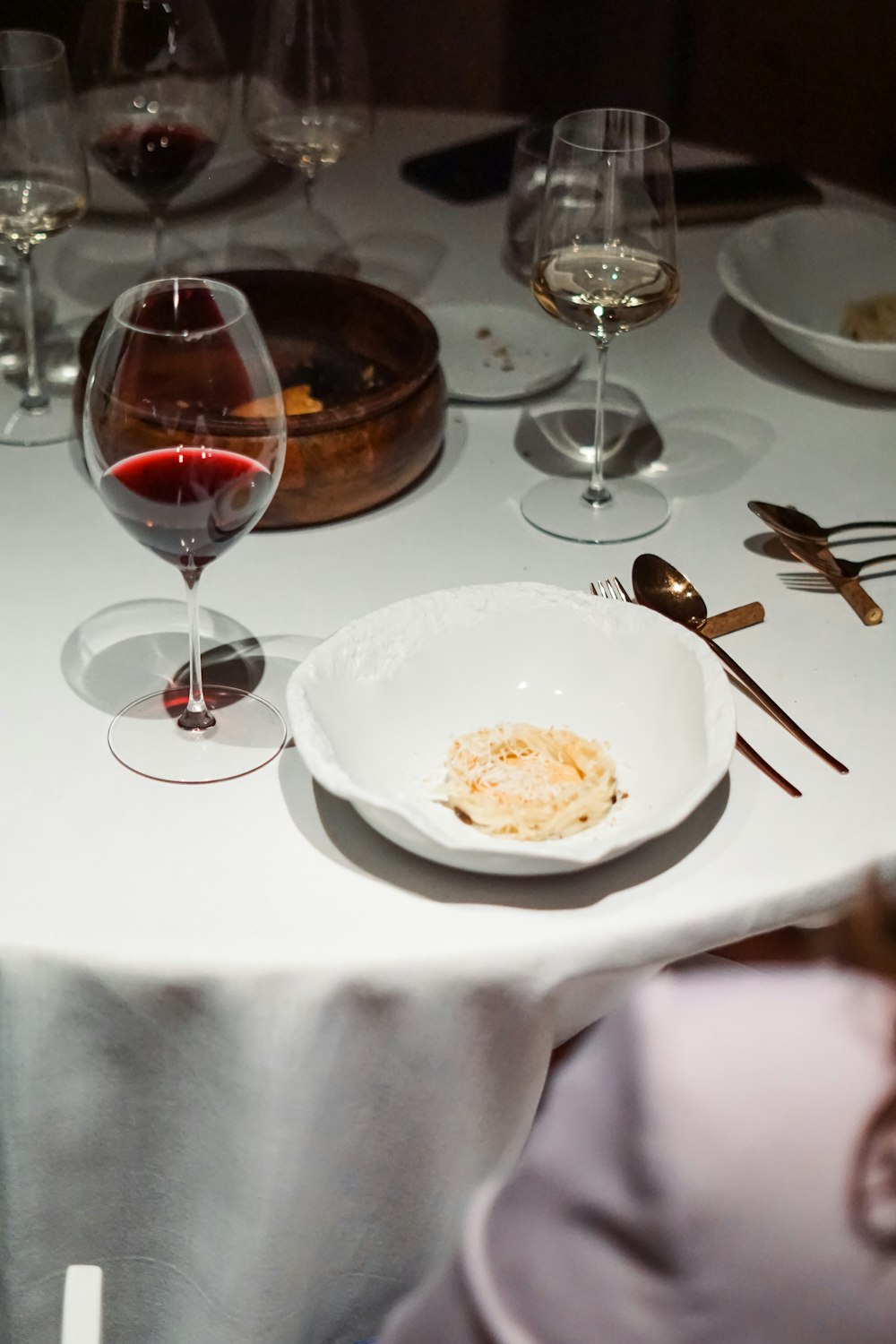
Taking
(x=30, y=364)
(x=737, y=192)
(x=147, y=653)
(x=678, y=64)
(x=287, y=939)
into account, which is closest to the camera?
(x=287, y=939)

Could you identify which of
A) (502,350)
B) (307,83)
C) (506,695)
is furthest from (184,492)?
(307,83)

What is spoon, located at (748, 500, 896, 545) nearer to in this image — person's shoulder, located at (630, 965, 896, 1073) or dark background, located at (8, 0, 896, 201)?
person's shoulder, located at (630, 965, 896, 1073)

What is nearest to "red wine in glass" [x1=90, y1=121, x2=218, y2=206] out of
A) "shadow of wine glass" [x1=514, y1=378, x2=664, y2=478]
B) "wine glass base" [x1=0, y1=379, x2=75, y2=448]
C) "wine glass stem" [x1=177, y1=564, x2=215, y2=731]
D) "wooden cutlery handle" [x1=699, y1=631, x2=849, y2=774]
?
"wine glass base" [x1=0, y1=379, x2=75, y2=448]

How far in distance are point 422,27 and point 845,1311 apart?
156 inches

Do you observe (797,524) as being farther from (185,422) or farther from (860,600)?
(185,422)

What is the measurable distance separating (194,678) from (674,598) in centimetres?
38

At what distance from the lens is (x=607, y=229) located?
1.20 m

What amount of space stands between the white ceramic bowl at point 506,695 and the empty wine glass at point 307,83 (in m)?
0.82

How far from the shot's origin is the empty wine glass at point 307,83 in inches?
61.8

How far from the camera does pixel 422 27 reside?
157 inches

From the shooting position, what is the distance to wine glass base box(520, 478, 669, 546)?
1.25m

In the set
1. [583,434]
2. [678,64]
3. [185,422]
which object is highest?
[185,422]

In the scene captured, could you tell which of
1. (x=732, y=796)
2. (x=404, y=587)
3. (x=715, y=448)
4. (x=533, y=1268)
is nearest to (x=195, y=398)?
(x=404, y=587)

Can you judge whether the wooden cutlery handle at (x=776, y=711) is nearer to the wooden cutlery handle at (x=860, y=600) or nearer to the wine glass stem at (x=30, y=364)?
the wooden cutlery handle at (x=860, y=600)
